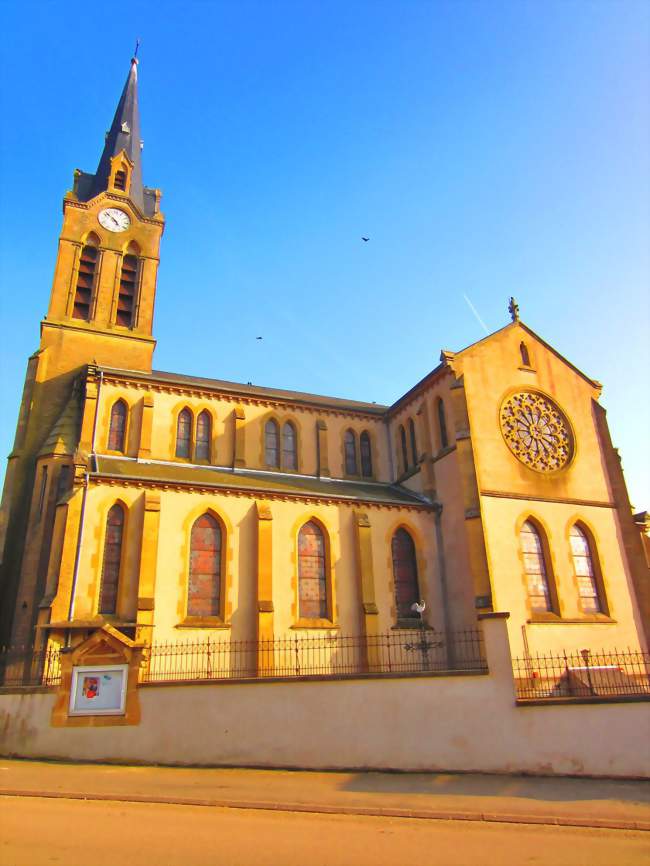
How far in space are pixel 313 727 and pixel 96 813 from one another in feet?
16.6

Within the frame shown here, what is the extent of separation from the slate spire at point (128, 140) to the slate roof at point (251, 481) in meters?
18.0

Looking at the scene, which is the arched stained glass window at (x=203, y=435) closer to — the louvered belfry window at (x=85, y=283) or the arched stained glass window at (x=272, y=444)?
the arched stained glass window at (x=272, y=444)

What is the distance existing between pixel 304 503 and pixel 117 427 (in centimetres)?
829

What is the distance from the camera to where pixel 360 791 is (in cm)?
1119

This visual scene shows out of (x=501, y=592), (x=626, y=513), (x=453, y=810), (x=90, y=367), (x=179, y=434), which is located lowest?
(x=453, y=810)

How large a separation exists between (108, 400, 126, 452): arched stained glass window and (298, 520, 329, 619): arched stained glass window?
821cm

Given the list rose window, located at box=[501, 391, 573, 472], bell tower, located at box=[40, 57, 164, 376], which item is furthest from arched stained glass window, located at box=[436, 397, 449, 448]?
bell tower, located at box=[40, 57, 164, 376]

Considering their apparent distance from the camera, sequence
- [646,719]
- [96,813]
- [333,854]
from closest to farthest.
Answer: [333,854]
[96,813]
[646,719]

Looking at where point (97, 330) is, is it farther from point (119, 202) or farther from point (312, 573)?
point (312, 573)

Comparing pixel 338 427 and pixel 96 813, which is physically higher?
pixel 338 427

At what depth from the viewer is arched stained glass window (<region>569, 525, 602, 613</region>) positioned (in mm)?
23719

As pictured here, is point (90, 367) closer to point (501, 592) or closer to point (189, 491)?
point (189, 491)

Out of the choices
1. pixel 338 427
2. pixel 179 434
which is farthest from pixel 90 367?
pixel 338 427

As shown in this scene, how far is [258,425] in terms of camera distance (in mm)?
27906
